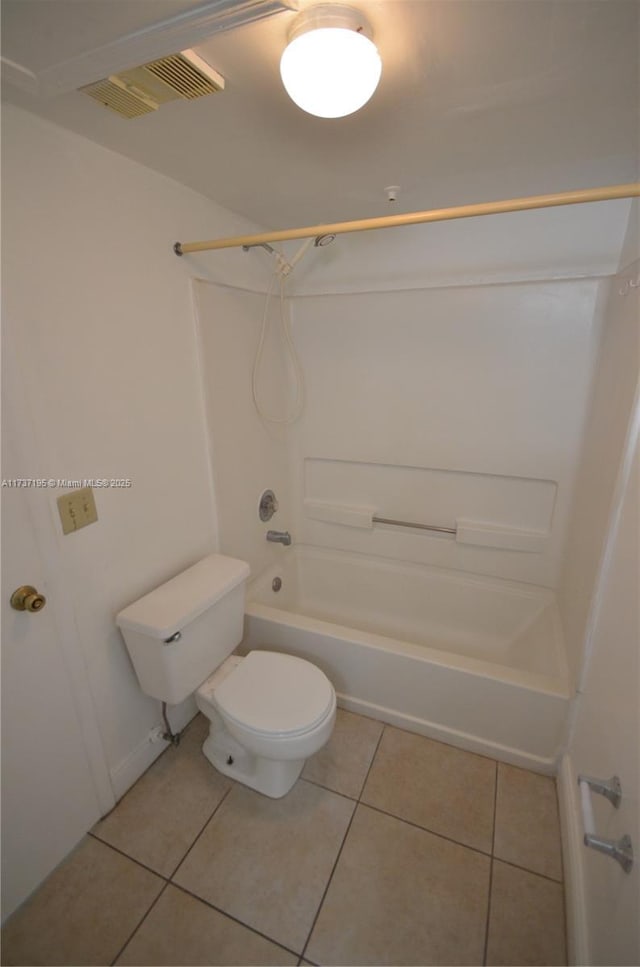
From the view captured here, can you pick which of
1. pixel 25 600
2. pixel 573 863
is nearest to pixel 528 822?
pixel 573 863

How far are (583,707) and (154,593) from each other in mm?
1479

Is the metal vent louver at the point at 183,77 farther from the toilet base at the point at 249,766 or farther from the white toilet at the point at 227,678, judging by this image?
the toilet base at the point at 249,766

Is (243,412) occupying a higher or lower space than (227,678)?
higher

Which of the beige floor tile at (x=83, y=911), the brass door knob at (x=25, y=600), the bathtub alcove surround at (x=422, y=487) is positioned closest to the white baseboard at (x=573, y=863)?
the bathtub alcove surround at (x=422, y=487)

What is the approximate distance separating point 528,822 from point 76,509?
1808mm

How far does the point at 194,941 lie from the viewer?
110cm

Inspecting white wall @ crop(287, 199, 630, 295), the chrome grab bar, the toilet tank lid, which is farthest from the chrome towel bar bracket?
white wall @ crop(287, 199, 630, 295)

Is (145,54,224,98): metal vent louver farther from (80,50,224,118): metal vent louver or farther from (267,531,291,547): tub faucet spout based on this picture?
(267,531,291,547): tub faucet spout

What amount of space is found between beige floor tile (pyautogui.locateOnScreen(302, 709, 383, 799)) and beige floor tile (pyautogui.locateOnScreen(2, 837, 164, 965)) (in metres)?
0.60

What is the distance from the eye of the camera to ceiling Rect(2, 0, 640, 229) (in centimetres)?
70

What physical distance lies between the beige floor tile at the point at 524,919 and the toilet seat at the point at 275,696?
0.71m

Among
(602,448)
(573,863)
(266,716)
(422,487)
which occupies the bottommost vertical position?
(573,863)

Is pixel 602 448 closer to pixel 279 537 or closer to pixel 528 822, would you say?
pixel 528 822

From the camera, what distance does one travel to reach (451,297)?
1.83 m
